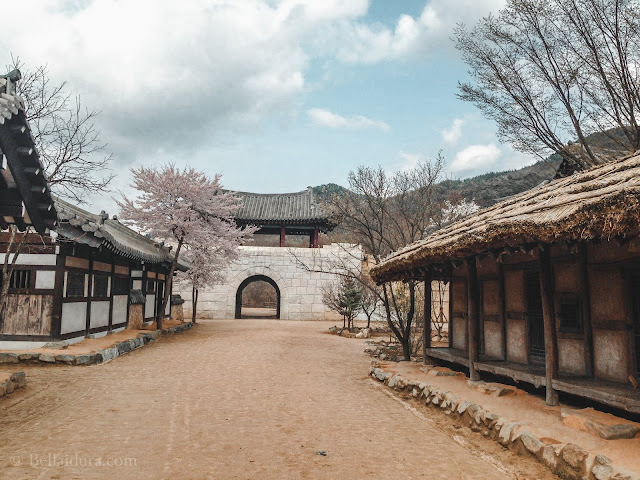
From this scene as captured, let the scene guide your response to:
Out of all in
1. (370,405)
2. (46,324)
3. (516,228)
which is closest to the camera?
(516,228)

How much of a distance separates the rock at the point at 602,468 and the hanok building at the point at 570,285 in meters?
0.94

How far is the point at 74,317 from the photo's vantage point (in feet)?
35.0

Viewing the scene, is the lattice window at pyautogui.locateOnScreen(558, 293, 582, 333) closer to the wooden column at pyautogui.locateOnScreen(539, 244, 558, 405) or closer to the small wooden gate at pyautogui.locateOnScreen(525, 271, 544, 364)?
the small wooden gate at pyautogui.locateOnScreen(525, 271, 544, 364)

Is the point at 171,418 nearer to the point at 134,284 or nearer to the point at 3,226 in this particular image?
the point at 3,226

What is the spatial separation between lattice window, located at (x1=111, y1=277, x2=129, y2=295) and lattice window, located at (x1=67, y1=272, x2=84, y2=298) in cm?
186

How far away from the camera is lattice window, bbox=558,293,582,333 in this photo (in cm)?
571

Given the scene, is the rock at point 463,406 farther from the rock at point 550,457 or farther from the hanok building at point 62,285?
the hanok building at point 62,285

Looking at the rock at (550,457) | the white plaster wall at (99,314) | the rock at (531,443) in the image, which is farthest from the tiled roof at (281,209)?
the rock at (550,457)

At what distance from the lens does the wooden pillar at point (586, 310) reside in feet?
18.0

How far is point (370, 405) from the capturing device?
6.70m

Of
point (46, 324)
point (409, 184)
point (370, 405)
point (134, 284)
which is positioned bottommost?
point (370, 405)

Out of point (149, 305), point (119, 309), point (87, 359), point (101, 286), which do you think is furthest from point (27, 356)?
point (149, 305)

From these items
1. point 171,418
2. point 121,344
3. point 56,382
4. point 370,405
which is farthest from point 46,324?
point 370,405

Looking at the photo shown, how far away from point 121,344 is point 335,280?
14.4 metres
